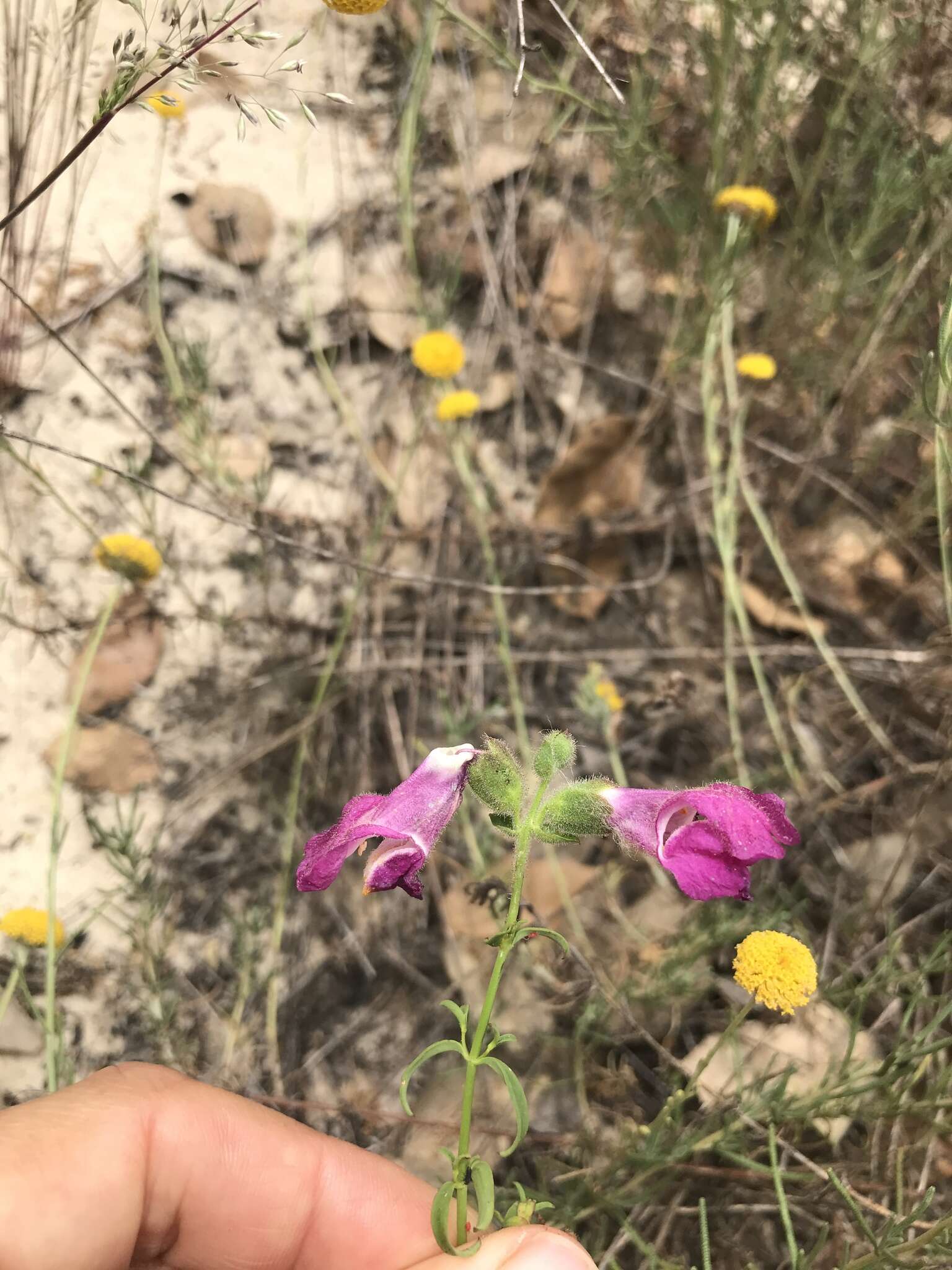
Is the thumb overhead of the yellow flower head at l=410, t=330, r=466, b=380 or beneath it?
beneath

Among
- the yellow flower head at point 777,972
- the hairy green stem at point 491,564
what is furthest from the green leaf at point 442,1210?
the hairy green stem at point 491,564

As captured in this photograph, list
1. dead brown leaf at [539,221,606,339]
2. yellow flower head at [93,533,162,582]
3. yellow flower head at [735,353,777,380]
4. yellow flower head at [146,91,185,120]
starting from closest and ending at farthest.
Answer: yellow flower head at [93,533,162,582] < yellow flower head at [146,91,185,120] < yellow flower head at [735,353,777,380] < dead brown leaf at [539,221,606,339]

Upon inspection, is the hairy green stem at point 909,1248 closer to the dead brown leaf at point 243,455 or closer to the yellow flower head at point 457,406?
the yellow flower head at point 457,406

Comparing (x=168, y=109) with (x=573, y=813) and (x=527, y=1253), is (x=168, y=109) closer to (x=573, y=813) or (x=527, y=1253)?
(x=573, y=813)

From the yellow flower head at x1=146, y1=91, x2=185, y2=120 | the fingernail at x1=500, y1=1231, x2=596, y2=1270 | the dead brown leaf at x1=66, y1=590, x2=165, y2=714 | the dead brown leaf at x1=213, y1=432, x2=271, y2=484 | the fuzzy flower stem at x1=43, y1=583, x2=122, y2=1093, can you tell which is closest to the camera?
the fingernail at x1=500, y1=1231, x2=596, y2=1270

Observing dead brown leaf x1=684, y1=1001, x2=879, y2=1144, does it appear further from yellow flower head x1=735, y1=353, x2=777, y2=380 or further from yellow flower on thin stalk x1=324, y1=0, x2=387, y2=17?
yellow flower on thin stalk x1=324, y1=0, x2=387, y2=17

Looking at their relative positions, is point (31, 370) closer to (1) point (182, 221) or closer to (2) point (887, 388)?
(1) point (182, 221)

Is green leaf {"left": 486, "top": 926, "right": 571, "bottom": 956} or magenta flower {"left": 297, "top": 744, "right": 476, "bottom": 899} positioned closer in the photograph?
green leaf {"left": 486, "top": 926, "right": 571, "bottom": 956}

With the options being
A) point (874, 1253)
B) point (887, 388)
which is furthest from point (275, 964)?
point (887, 388)

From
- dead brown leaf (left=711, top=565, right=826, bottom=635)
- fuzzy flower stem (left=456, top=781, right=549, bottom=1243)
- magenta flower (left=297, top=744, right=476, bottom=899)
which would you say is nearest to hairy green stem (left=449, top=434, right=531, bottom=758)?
dead brown leaf (left=711, top=565, right=826, bottom=635)
